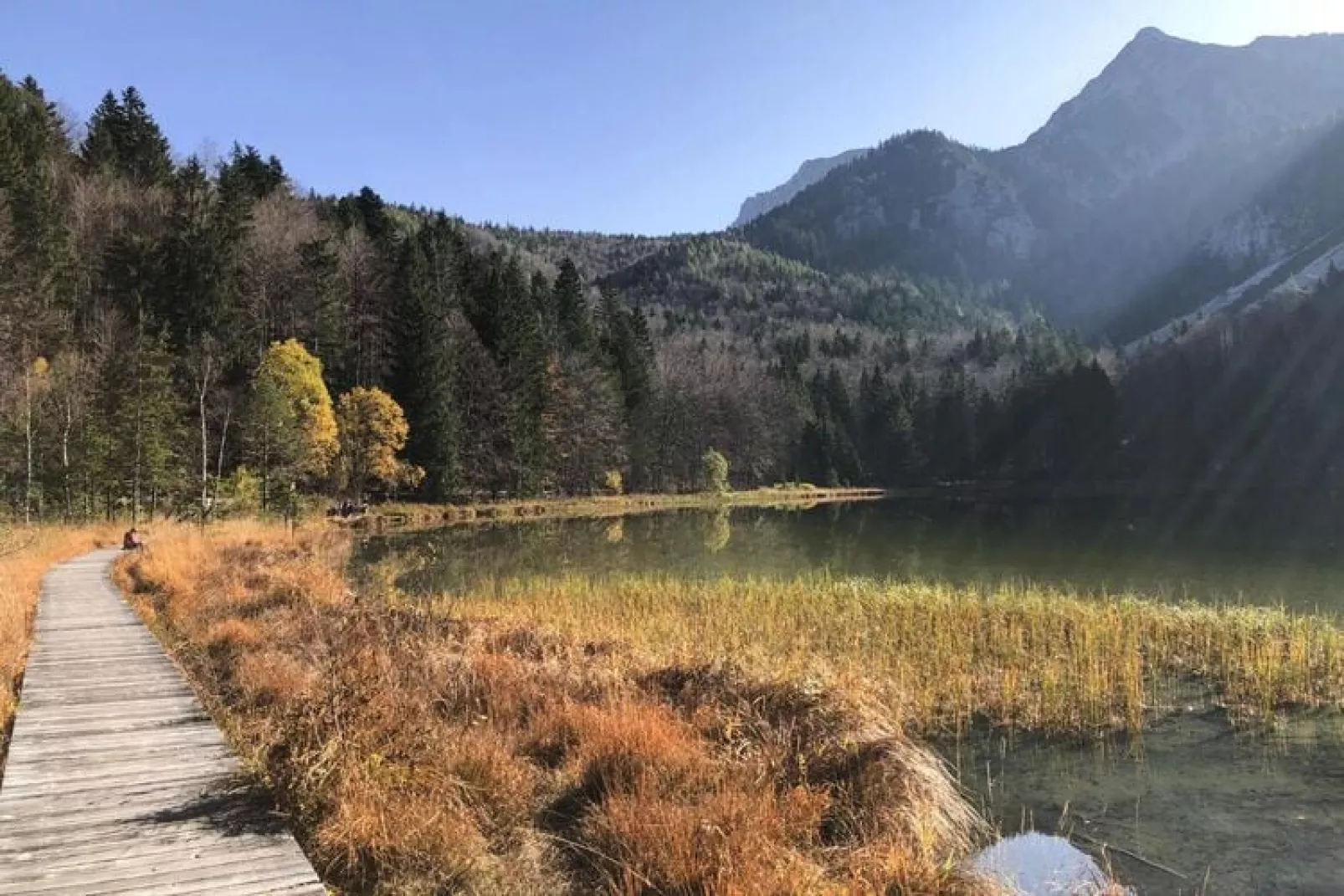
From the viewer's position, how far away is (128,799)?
20.9 feet

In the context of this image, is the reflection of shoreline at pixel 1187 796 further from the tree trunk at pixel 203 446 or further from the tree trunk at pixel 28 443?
the tree trunk at pixel 28 443

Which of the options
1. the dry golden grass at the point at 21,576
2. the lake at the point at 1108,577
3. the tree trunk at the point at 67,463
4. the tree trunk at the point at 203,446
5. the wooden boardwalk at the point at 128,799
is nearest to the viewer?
the wooden boardwalk at the point at 128,799

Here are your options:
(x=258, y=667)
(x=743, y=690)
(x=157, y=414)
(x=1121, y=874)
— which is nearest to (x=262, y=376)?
(x=157, y=414)

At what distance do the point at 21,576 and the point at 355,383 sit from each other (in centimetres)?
5081

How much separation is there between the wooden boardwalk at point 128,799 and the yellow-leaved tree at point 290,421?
39227 mm

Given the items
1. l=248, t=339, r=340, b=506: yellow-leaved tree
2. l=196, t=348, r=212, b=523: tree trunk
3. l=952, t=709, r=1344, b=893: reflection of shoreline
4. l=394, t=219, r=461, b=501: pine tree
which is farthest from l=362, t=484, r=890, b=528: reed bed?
l=952, t=709, r=1344, b=893: reflection of shoreline

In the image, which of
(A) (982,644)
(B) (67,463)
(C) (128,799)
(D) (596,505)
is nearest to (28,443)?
(B) (67,463)

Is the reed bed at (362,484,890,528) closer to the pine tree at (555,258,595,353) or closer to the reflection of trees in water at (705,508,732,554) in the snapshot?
the reflection of trees in water at (705,508,732,554)

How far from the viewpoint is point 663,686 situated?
34.1 feet

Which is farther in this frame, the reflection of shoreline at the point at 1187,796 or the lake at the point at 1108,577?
the lake at the point at 1108,577

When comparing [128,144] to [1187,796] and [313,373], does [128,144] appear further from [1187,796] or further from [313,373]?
[1187,796]

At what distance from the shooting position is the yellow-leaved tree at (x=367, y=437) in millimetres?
56844

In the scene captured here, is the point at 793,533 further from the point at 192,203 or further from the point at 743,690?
the point at 192,203

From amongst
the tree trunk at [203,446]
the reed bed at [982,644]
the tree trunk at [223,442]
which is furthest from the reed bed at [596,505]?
the reed bed at [982,644]
